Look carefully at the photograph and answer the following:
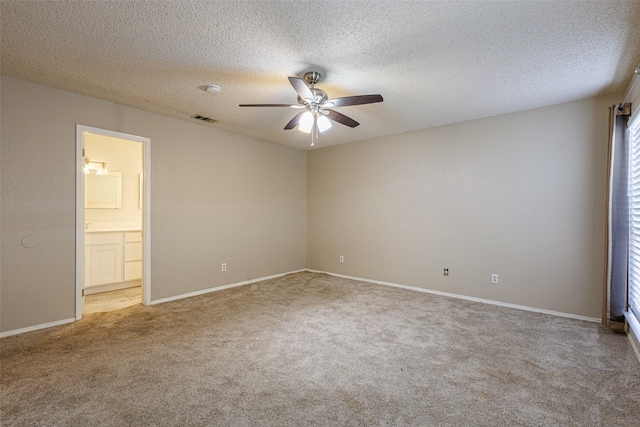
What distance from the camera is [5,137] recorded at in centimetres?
297

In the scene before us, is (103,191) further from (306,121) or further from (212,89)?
(306,121)

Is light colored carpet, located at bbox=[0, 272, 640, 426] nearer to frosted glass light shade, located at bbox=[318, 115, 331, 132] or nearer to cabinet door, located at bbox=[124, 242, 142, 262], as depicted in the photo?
cabinet door, located at bbox=[124, 242, 142, 262]

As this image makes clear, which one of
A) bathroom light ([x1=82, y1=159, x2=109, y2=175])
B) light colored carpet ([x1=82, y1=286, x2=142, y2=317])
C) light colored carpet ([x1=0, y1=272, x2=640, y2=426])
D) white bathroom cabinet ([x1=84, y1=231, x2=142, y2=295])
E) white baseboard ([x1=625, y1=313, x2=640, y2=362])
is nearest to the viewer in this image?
light colored carpet ([x1=0, y1=272, x2=640, y2=426])

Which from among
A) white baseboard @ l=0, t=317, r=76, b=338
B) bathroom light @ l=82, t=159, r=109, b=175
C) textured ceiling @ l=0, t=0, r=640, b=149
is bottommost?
white baseboard @ l=0, t=317, r=76, b=338

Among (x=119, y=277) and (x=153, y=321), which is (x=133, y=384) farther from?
(x=119, y=277)

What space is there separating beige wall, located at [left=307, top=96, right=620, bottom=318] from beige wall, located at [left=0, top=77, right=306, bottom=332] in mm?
1070

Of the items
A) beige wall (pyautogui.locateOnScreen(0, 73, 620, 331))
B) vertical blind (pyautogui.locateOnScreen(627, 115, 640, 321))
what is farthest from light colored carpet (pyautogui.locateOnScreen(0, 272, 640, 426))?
beige wall (pyautogui.locateOnScreen(0, 73, 620, 331))

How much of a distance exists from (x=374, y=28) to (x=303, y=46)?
0.56m

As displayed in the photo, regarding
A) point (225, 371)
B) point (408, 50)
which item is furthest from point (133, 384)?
point (408, 50)

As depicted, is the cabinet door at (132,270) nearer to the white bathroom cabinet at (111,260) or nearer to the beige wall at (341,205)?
the white bathroom cabinet at (111,260)

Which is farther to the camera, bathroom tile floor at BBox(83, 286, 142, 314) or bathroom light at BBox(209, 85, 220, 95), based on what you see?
bathroom tile floor at BBox(83, 286, 142, 314)

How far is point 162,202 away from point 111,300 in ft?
4.98

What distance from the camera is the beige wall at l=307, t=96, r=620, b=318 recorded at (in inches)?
140

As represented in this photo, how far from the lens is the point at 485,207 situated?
4.23 metres
